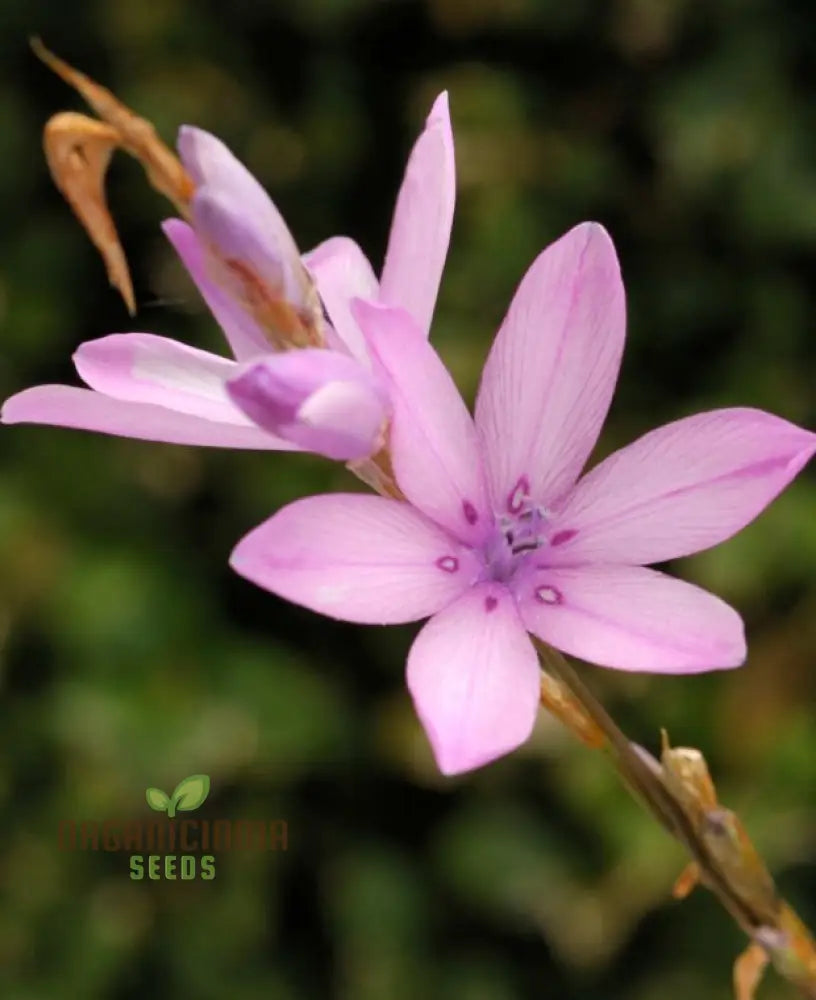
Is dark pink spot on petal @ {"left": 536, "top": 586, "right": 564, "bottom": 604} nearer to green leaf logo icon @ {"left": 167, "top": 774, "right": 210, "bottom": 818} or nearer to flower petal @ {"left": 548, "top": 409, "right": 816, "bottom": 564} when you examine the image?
flower petal @ {"left": 548, "top": 409, "right": 816, "bottom": 564}

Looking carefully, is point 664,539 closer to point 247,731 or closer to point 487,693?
point 487,693

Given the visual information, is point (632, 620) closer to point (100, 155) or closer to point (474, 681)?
point (474, 681)

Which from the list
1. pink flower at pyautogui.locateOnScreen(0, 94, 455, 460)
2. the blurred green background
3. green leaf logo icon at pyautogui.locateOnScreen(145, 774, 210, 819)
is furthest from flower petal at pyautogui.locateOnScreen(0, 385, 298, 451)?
the blurred green background

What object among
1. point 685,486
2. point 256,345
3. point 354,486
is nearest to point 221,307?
point 256,345

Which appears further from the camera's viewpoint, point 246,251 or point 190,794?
point 190,794

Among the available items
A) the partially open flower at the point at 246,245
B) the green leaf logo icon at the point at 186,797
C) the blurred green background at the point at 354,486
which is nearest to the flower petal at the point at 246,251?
the partially open flower at the point at 246,245

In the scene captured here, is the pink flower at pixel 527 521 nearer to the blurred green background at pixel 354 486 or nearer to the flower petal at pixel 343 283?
the flower petal at pixel 343 283
